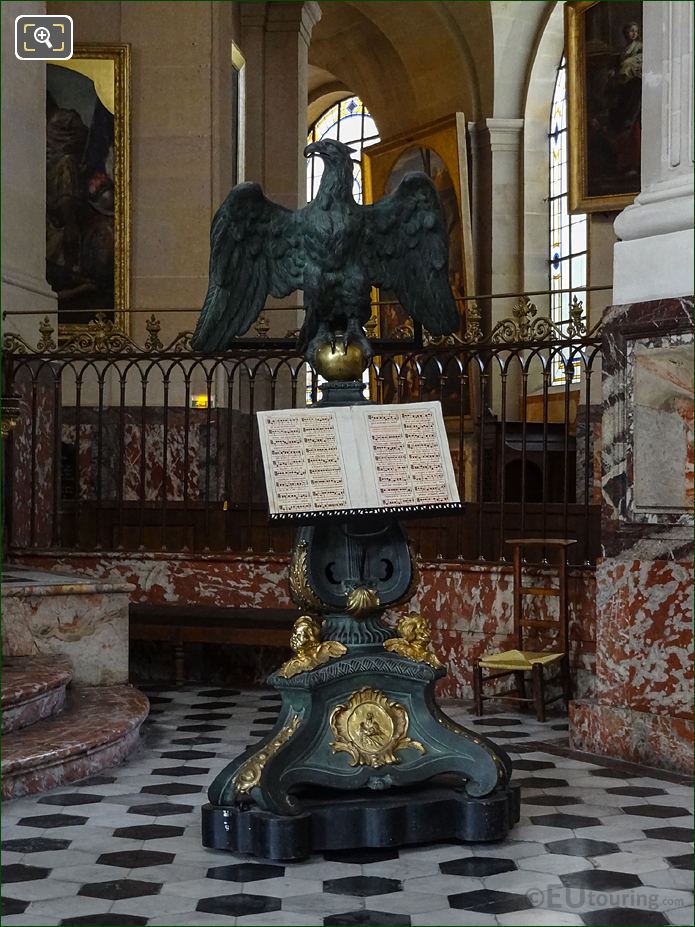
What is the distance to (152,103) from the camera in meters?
13.2

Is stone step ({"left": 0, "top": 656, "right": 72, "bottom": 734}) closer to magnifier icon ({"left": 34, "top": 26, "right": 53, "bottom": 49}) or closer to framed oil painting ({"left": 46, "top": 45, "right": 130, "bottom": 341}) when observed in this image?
magnifier icon ({"left": 34, "top": 26, "right": 53, "bottom": 49})

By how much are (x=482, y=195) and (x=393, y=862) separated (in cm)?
1531

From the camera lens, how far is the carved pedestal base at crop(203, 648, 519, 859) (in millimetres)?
4449

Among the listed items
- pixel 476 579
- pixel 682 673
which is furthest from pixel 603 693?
pixel 476 579

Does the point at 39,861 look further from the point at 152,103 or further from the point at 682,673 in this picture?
the point at 152,103

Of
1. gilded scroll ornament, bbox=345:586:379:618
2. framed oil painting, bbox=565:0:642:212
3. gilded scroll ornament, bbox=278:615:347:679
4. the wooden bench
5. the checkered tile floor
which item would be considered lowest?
the checkered tile floor

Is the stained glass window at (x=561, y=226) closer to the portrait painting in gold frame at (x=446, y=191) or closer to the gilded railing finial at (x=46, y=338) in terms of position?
the portrait painting in gold frame at (x=446, y=191)

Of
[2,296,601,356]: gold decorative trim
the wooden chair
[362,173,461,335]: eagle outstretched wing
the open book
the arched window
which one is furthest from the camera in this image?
the arched window

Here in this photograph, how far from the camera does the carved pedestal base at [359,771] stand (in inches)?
175

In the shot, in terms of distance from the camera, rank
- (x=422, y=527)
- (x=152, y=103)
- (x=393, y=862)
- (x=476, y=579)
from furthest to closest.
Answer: (x=152, y=103), (x=422, y=527), (x=476, y=579), (x=393, y=862)

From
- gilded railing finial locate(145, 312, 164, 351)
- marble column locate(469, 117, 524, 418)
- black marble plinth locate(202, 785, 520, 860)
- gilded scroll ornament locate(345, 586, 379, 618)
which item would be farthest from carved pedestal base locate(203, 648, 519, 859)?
marble column locate(469, 117, 524, 418)

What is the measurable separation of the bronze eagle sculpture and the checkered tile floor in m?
1.79

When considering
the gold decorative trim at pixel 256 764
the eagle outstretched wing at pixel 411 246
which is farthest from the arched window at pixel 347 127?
the gold decorative trim at pixel 256 764

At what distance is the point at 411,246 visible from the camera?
198 inches
